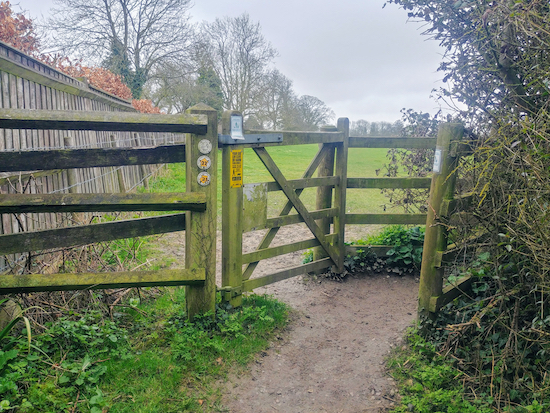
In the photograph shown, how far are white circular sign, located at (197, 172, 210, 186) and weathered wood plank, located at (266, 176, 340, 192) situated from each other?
1192 mm

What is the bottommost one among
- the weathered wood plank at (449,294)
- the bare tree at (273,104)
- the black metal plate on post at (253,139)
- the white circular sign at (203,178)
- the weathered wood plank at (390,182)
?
the weathered wood plank at (449,294)

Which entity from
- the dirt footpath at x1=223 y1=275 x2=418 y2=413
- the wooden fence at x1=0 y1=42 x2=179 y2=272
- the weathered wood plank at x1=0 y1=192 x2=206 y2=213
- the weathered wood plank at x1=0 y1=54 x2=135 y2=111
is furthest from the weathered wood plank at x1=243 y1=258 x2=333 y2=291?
the weathered wood plank at x1=0 y1=54 x2=135 y2=111

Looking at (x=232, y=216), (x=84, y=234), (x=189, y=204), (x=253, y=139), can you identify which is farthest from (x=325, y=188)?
(x=84, y=234)

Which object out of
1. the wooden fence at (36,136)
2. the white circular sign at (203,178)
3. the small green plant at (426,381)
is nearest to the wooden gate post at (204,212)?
the white circular sign at (203,178)

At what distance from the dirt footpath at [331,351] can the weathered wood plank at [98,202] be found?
1.46 m

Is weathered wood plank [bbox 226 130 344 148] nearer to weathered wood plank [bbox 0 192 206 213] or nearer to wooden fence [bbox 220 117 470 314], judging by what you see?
wooden fence [bbox 220 117 470 314]

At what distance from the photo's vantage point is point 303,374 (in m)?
3.46

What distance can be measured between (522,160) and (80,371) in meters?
3.29

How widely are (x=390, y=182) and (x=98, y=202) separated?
12.7ft

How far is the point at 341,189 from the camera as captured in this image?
548 centimetres

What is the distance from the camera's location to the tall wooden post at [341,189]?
538 cm

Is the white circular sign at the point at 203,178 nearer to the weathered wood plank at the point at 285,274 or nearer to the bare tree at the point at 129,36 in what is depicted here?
the weathered wood plank at the point at 285,274

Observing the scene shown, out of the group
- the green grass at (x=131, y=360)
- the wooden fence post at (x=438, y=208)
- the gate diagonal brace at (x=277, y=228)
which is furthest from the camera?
the gate diagonal brace at (x=277, y=228)

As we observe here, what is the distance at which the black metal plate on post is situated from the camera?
12.5 feet
